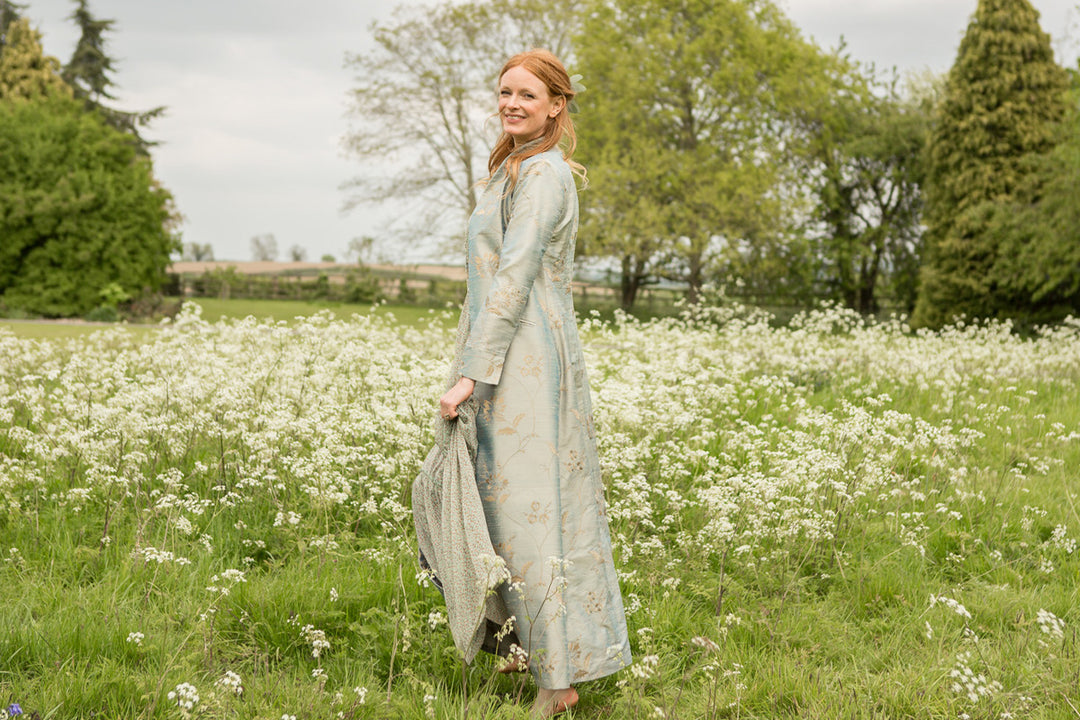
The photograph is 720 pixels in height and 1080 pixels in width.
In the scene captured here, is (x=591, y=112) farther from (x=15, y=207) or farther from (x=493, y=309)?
(x=493, y=309)

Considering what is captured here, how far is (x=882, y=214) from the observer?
24.5m

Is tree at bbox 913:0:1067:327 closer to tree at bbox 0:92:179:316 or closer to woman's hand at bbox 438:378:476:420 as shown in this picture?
woman's hand at bbox 438:378:476:420

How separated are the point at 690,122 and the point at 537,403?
69.4 ft

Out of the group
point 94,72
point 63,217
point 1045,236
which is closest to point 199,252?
point 94,72

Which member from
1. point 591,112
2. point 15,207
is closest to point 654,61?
point 591,112

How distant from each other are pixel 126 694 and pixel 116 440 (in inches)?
79.9

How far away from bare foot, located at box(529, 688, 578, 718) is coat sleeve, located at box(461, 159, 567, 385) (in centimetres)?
113

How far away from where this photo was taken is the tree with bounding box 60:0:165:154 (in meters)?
37.8

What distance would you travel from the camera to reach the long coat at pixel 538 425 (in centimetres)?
279

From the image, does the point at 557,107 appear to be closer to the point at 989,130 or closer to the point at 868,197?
the point at 989,130

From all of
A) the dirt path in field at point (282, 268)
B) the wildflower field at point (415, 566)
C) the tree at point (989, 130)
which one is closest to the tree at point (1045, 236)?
the tree at point (989, 130)

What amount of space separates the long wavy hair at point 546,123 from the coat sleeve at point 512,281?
16cm

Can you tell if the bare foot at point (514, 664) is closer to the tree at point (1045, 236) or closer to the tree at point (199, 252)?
the tree at point (1045, 236)

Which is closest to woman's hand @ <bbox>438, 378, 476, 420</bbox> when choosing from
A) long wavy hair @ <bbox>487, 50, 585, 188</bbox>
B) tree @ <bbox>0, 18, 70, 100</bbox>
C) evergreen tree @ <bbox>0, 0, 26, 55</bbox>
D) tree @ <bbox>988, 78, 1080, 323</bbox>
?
long wavy hair @ <bbox>487, 50, 585, 188</bbox>
